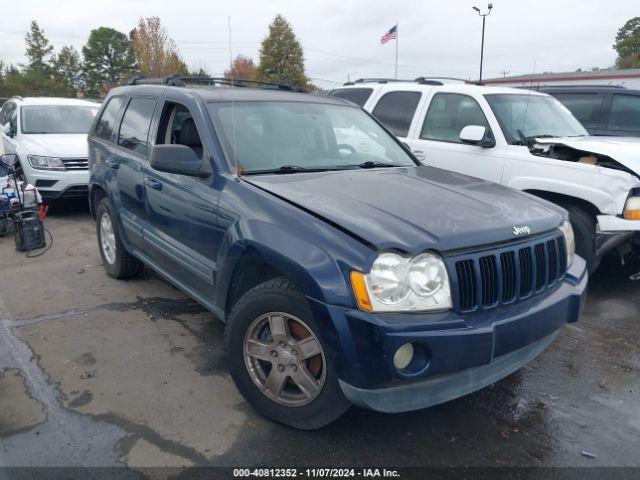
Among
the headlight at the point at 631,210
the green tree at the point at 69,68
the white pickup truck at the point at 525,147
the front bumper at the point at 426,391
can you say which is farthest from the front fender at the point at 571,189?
the green tree at the point at 69,68

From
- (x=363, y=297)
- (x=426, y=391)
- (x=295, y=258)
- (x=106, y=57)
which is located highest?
(x=106, y=57)

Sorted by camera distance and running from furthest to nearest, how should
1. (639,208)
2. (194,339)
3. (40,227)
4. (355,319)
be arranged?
(40,227) → (639,208) → (194,339) → (355,319)

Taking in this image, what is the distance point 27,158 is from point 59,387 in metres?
5.71

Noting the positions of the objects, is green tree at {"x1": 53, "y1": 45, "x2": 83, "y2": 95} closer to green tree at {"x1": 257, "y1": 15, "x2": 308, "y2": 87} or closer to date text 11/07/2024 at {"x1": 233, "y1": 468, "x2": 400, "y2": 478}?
green tree at {"x1": 257, "y1": 15, "x2": 308, "y2": 87}

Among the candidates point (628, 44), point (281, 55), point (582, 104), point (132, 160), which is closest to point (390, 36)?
point (582, 104)

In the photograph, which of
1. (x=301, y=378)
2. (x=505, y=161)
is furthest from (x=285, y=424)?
(x=505, y=161)

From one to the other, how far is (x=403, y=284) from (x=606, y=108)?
7.36 meters

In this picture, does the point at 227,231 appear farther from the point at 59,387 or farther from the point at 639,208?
the point at 639,208

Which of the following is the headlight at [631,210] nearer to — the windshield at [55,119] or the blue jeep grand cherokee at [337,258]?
the blue jeep grand cherokee at [337,258]

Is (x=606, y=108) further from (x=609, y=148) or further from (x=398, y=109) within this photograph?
(x=398, y=109)

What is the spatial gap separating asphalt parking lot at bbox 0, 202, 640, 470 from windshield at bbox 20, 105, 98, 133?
17.3 ft

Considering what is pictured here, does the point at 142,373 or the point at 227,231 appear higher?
the point at 227,231

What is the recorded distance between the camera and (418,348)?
246 cm

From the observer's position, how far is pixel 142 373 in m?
3.56
